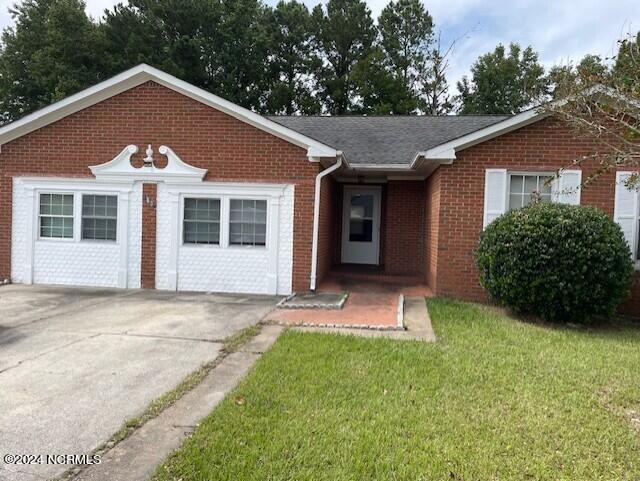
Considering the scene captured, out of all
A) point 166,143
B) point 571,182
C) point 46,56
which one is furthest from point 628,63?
point 46,56

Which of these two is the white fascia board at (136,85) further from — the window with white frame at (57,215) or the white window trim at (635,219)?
the white window trim at (635,219)

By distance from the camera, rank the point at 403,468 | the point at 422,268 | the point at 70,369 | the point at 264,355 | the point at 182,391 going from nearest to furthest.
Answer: the point at 403,468 < the point at 182,391 < the point at 70,369 < the point at 264,355 < the point at 422,268

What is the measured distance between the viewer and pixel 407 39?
31.2 metres

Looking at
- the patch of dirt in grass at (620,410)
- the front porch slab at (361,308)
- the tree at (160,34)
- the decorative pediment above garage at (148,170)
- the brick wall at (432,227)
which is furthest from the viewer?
the tree at (160,34)

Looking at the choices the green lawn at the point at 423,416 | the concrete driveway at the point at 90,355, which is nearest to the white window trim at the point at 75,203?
the concrete driveway at the point at 90,355

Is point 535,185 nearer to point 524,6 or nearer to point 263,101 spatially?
point 524,6

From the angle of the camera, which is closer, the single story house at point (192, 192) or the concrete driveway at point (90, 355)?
the concrete driveway at point (90, 355)

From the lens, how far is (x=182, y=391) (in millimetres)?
4074

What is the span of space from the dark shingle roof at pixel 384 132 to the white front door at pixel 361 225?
1.52m

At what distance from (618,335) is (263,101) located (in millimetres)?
26266

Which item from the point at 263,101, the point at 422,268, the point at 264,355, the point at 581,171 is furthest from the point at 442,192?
the point at 263,101

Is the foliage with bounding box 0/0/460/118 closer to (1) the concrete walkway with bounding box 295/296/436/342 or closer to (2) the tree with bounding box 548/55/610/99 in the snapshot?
(2) the tree with bounding box 548/55/610/99

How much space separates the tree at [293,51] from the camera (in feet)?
96.7

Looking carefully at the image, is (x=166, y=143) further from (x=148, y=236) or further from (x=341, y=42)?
(x=341, y=42)
